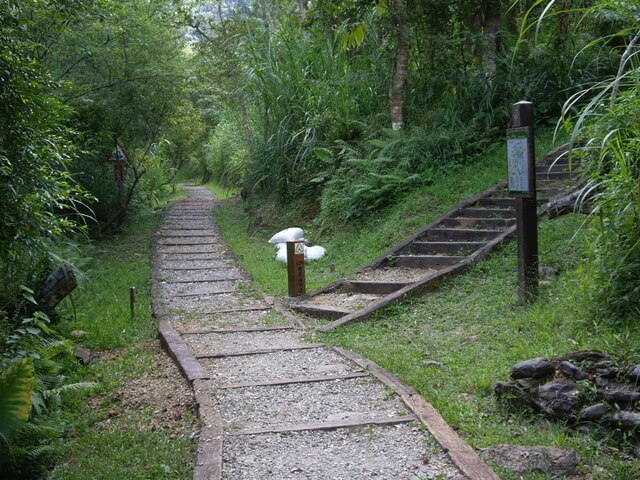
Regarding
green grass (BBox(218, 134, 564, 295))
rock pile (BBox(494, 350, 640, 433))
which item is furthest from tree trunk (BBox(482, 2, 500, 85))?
rock pile (BBox(494, 350, 640, 433))

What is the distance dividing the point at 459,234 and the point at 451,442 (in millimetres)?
5806

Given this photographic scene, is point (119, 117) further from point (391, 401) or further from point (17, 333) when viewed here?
point (391, 401)

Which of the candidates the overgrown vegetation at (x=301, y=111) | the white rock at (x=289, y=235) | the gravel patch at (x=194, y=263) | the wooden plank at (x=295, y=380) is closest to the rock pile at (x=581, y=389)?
the wooden plank at (x=295, y=380)

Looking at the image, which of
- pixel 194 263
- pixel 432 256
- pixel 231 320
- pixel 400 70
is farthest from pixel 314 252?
pixel 400 70

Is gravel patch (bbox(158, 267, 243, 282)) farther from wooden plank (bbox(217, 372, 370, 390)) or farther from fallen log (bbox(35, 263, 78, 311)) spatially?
wooden plank (bbox(217, 372, 370, 390))

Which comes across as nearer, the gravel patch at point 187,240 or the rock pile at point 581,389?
the rock pile at point 581,389

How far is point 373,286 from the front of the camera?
8.77m

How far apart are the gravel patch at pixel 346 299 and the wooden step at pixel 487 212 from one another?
8.15ft

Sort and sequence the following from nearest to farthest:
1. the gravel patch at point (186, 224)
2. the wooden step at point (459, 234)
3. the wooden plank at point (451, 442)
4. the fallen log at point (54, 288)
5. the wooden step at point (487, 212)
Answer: the wooden plank at point (451, 442) → the fallen log at point (54, 288) → the wooden step at point (459, 234) → the wooden step at point (487, 212) → the gravel patch at point (186, 224)

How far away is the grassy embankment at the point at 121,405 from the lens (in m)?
4.33

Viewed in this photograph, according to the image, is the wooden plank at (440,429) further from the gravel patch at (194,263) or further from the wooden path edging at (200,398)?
the gravel patch at (194,263)

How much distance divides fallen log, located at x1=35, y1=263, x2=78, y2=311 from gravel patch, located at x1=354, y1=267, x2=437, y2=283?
3582mm

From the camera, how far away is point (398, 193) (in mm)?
11867

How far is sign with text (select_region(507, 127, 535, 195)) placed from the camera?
685cm
